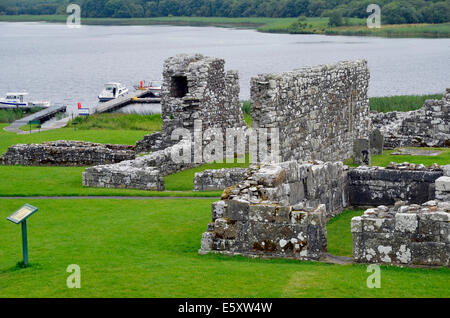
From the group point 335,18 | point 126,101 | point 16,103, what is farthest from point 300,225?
point 335,18

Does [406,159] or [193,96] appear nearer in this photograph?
[406,159]

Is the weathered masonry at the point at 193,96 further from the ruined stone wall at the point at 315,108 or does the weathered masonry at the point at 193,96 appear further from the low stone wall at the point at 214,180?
the low stone wall at the point at 214,180

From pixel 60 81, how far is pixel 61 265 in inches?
3479

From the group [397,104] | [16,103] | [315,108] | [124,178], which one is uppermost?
[315,108]

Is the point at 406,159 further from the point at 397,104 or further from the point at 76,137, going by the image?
the point at 397,104

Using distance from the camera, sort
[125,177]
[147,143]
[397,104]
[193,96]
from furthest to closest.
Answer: [397,104] → [147,143] → [193,96] → [125,177]

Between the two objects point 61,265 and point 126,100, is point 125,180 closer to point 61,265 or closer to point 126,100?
point 61,265

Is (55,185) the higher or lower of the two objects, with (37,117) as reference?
higher

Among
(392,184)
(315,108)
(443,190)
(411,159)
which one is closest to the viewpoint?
(443,190)

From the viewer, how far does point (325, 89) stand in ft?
89.9

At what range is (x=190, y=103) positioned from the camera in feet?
103

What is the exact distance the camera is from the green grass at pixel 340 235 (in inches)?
655

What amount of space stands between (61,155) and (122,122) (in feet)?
52.1

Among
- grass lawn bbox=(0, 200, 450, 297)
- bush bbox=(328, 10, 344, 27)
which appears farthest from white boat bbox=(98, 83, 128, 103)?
grass lawn bbox=(0, 200, 450, 297)
